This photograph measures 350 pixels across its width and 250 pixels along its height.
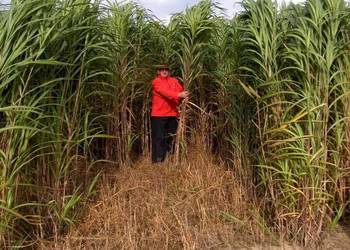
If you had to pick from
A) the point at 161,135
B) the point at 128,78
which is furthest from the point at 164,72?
the point at 161,135

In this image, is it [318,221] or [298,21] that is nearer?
[318,221]

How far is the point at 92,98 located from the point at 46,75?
162cm

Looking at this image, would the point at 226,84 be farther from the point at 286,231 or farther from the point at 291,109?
the point at 286,231

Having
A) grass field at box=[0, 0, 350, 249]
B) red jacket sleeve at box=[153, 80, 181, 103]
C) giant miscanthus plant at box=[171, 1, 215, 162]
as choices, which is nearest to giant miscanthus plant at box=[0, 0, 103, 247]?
grass field at box=[0, 0, 350, 249]

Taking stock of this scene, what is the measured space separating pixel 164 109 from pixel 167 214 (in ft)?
8.04

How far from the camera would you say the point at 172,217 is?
4.24m

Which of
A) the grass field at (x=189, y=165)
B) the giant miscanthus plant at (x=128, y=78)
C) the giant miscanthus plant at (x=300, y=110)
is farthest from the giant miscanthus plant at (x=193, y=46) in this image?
the giant miscanthus plant at (x=300, y=110)

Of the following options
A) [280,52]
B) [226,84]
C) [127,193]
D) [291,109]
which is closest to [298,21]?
[280,52]

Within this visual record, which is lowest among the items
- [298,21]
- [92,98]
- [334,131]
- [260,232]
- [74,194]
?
[260,232]

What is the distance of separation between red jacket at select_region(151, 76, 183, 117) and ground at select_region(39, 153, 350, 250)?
1.38m

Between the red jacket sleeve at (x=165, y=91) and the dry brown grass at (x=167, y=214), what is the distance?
126 centimetres

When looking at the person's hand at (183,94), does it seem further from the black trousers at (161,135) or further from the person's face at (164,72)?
the black trousers at (161,135)

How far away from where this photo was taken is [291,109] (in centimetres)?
423

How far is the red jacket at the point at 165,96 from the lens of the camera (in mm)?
6270
